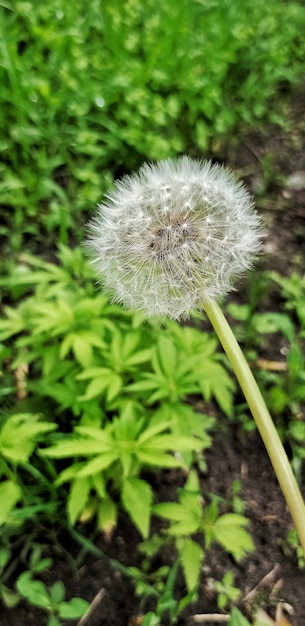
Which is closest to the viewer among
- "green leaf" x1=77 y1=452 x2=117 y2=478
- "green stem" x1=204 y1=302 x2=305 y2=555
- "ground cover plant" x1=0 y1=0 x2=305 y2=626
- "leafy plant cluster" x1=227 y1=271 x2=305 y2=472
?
"green stem" x1=204 y1=302 x2=305 y2=555

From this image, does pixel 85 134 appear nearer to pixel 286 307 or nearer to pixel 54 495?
pixel 286 307

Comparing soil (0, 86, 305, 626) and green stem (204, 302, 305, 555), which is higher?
green stem (204, 302, 305, 555)

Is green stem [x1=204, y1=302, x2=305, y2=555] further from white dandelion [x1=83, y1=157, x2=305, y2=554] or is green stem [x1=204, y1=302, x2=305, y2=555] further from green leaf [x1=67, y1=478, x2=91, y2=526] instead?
green leaf [x1=67, y1=478, x2=91, y2=526]

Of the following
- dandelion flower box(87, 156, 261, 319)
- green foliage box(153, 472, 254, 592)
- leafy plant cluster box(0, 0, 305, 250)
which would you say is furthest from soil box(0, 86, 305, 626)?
leafy plant cluster box(0, 0, 305, 250)

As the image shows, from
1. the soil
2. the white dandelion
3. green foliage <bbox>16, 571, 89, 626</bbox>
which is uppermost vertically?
the white dandelion

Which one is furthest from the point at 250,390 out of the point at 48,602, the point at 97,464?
the point at 48,602

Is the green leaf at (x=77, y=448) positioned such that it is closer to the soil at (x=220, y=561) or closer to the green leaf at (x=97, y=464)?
the green leaf at (x=97, y=464)

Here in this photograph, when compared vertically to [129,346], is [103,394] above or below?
below

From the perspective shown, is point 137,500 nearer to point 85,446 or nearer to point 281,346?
point 85,446
